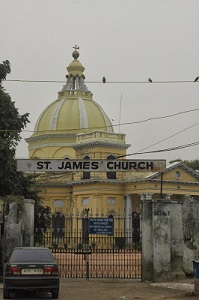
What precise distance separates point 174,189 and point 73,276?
98.9 feet

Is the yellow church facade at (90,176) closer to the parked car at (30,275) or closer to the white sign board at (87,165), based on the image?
the white sign board at (87,165)

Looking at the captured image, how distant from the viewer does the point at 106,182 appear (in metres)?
49.2

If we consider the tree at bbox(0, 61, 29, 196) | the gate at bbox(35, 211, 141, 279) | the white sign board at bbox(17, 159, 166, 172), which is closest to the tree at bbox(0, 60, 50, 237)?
the tree at bbox(0, 61, 29, 196)

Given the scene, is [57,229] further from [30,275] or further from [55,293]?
[30,275]

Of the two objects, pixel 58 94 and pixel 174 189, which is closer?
pixel 174 189

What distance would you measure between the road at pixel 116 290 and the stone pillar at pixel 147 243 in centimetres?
46

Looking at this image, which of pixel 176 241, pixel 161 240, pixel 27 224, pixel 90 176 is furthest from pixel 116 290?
pixel 90 176

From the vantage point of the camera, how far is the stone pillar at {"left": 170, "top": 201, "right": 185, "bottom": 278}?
18.5m

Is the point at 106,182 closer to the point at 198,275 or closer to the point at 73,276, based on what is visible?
the point at 73,276

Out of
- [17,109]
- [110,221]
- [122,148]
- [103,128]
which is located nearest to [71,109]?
[103,128]

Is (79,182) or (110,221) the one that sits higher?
(79,182)

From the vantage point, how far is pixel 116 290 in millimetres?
15867

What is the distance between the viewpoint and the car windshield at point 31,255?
13.7 m

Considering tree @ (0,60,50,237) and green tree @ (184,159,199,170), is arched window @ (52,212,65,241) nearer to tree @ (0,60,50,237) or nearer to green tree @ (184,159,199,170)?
tree @ (0,60,50,237)
